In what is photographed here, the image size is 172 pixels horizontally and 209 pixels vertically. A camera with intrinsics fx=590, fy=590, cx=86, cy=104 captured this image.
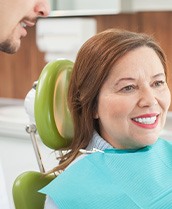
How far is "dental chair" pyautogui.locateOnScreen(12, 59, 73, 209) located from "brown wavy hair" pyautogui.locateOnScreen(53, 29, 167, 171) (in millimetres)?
48

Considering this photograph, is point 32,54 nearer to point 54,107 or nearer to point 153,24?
point 153,24

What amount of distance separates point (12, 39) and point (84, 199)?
0.50 meters

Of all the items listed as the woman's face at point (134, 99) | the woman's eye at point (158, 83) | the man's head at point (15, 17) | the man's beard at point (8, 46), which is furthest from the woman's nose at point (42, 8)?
the woman's eye at point (158, 83)

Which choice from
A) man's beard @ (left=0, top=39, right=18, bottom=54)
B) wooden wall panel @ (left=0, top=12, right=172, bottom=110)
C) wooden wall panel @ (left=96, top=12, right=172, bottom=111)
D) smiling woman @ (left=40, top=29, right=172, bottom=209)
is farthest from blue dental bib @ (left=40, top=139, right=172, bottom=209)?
A: wooden wall panel @ (left=0, top=12, right=172, bottom=110)

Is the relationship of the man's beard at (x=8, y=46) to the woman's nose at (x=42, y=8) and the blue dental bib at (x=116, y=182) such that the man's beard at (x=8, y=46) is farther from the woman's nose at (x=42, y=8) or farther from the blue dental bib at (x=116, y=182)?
the blue dental bib at (x=116, y=182)

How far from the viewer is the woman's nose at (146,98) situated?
1.59 metres

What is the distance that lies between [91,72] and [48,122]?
0.21m

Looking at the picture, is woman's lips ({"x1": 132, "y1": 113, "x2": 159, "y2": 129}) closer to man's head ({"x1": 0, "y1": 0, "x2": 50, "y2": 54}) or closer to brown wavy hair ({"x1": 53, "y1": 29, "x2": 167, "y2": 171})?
brown wavy hair ({"x1": 53, "y1": 29, "x2": 167, "y2": 171})

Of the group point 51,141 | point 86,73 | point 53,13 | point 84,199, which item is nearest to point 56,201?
point 84,199

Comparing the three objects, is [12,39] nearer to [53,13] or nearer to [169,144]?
[169,144]

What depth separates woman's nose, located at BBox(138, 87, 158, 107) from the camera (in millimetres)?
1591

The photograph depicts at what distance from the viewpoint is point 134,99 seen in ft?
5.24

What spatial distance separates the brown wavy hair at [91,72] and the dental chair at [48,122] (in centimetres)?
5

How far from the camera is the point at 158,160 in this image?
1.66m
